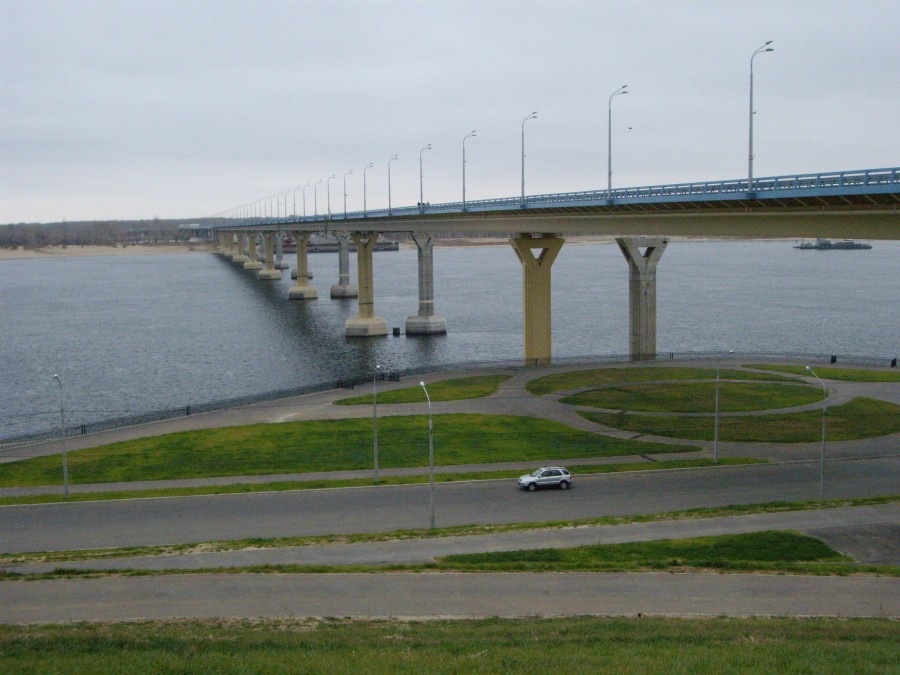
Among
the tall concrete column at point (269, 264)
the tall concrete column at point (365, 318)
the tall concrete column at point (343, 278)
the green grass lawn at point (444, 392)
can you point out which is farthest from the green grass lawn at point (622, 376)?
the tall concrete column at point (269, 264)

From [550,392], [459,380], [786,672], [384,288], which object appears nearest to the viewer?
[786,672]

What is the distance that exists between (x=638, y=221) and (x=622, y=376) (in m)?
10.5

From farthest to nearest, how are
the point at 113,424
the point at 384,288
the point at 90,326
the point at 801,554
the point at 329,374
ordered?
the point at 384,288 < the point at 90,326 < the point at 329,374 < the point at 113,424 < the point at 801,554

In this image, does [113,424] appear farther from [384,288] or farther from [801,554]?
[384,288]

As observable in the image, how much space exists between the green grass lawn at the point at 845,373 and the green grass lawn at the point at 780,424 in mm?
8327

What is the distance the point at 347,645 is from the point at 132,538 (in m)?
11.9

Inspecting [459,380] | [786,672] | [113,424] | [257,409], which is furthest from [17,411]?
[786,672]

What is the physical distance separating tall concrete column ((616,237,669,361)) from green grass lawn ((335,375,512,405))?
13.8 m

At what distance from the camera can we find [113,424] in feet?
160

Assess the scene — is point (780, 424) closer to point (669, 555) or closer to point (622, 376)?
point (622, 376)

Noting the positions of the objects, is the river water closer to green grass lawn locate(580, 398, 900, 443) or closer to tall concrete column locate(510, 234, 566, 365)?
tall concrete column locate(510, 234, 566, 365)

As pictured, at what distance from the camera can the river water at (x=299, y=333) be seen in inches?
2704

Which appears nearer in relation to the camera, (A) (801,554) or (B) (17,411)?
(A) (801,554)

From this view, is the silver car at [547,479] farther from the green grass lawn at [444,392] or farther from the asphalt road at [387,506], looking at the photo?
the green grass lawn at [444,392]
